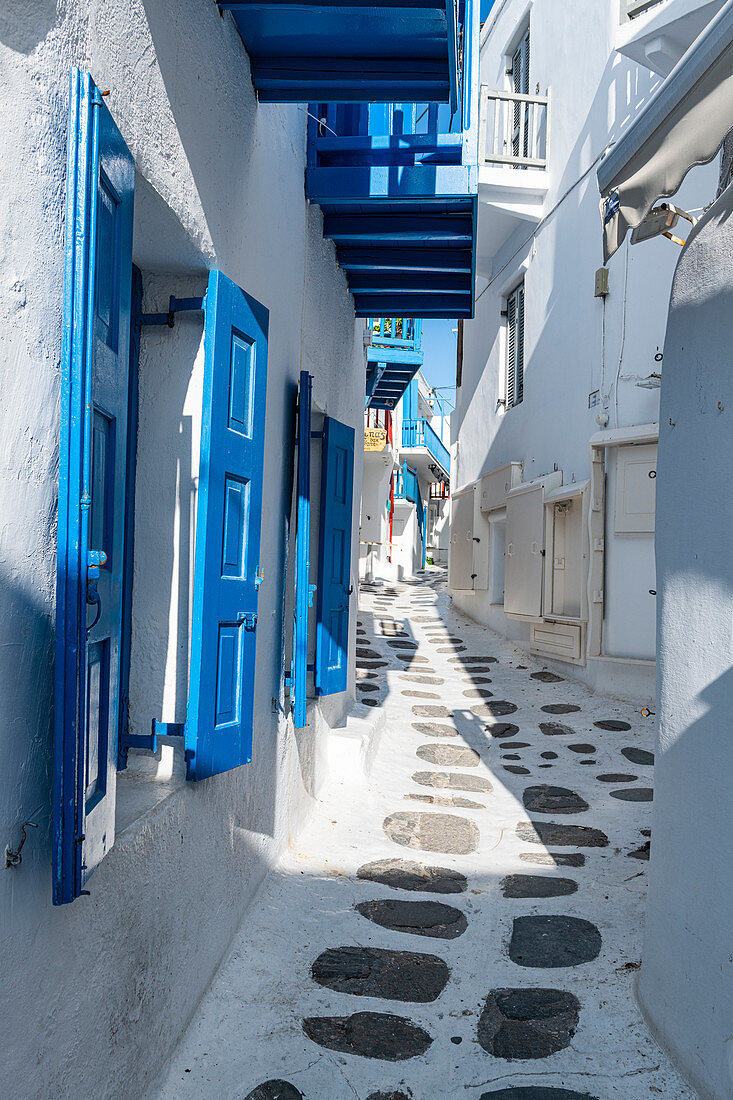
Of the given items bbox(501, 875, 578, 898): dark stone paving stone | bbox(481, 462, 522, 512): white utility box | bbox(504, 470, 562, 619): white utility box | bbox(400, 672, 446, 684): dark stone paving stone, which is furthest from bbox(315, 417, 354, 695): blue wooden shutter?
bbox(481, 462, 522, 512): white utility box

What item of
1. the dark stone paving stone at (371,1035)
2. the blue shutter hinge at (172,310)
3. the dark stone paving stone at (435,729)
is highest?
the blue shutter hinge at (172,310)

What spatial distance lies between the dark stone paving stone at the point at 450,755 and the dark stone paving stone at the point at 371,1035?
357 centimetres

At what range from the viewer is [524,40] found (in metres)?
11.4

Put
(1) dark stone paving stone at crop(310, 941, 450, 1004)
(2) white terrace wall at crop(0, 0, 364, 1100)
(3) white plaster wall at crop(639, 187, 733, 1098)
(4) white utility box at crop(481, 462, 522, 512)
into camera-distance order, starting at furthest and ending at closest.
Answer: (4) white utility box at crop(481, 462, 522, 512) → (1) dark stone paving stone at crop(310, 941, 450, 1004) → (3) white plaster wall at crop(639, 187, 733, 1098) → (2) white terrace wall at crop(0, 0, 364, 1100)

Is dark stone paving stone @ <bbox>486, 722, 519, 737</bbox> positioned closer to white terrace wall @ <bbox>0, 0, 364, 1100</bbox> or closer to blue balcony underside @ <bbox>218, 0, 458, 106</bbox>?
white terrace wall @ <bbox>0, 0, 364, 1100</bbox>

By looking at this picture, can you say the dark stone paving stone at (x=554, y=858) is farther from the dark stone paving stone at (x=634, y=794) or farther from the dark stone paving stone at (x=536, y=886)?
the dark stone paving stone at (x=634, y=794)

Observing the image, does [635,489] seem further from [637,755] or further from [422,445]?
[422,445]

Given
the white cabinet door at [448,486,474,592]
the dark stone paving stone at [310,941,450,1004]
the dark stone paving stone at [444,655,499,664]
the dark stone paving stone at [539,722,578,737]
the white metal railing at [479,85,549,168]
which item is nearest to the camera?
the dark stone paving stone at [310,941,450,1004]

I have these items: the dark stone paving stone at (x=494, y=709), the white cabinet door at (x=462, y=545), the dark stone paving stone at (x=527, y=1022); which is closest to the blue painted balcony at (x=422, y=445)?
the white cabinet door at (x=462, y=545)

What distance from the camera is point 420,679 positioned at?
939cm

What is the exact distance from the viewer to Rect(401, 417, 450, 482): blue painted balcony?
20656mm

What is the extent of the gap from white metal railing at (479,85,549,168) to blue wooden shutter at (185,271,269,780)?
7.46 metres

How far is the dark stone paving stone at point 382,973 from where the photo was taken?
10.9ft

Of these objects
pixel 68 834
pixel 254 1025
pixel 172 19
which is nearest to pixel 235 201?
pixel 172 19
